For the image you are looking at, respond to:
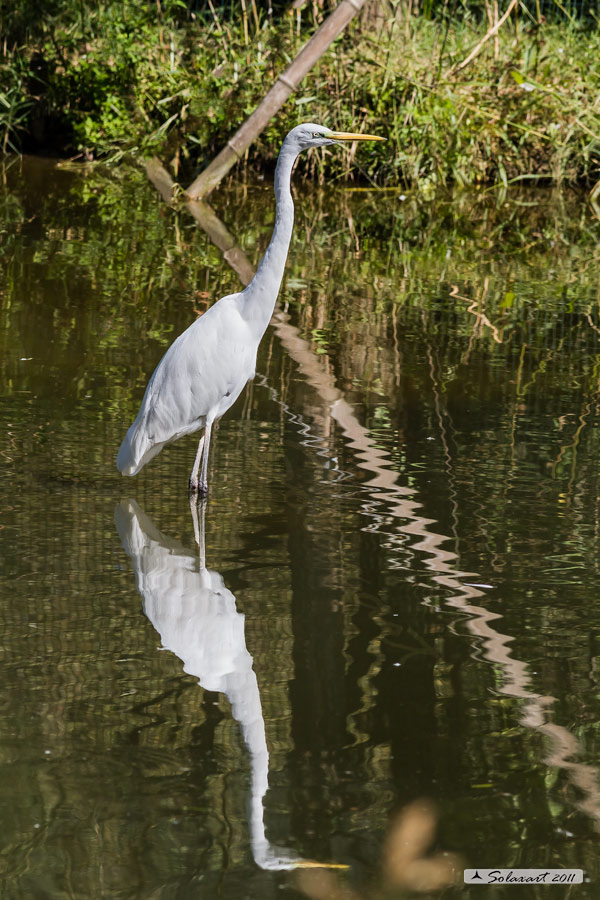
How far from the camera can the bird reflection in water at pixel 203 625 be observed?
283 centimetres

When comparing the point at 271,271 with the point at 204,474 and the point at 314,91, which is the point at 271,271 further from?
the point at 314,91

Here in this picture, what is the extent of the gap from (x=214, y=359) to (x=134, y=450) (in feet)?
1.80

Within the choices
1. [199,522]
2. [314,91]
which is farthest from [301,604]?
[314,91]

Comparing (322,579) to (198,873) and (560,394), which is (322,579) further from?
(560,394)

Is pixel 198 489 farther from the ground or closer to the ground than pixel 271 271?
closer to the ground

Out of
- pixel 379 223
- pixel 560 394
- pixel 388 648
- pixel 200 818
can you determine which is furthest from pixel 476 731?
pixel 379 223

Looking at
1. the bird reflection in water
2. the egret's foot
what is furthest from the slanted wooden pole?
the bird reflection in water

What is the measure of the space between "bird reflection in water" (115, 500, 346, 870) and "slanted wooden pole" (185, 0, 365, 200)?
22.1 ft

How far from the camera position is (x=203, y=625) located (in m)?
3.70

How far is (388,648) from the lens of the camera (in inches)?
141

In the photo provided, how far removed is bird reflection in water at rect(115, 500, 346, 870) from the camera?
2832 millimetres

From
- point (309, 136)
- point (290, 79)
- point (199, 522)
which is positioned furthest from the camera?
point (290, 79)

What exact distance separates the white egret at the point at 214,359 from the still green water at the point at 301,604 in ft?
0.85

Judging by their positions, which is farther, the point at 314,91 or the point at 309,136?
the point at 314,91
